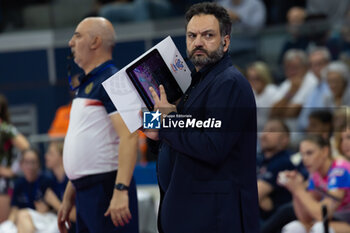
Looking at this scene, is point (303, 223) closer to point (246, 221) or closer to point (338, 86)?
point (338, 86)

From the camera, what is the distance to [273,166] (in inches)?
221

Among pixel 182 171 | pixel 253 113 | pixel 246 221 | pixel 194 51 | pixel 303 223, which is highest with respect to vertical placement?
pixel 194 51

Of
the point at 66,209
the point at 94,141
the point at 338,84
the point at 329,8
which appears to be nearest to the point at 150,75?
the point at 94,141


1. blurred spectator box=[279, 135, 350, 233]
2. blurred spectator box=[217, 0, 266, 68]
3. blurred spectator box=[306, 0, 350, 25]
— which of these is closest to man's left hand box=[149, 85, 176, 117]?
blurred spectator box=[279, 135, 350, 233]

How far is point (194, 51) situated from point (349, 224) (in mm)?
2405

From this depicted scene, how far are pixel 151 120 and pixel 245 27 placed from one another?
4.22m

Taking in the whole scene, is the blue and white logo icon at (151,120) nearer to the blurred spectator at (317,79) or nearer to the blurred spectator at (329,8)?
the blurred spectator at (317,79)

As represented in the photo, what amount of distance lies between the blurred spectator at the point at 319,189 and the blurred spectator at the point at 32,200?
6.76 ft

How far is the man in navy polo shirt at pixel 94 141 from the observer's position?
3682 mm

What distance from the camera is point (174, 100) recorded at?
3068 mm

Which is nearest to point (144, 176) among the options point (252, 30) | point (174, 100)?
point (252, 30)

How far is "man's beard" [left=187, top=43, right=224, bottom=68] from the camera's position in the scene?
2.94m

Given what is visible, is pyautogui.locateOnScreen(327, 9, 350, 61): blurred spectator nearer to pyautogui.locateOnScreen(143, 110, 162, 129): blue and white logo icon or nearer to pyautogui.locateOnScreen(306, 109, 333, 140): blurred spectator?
pyautogui.locateOnScreen(306, 109, 333, 140): blurred spectator

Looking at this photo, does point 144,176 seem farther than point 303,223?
Yes
